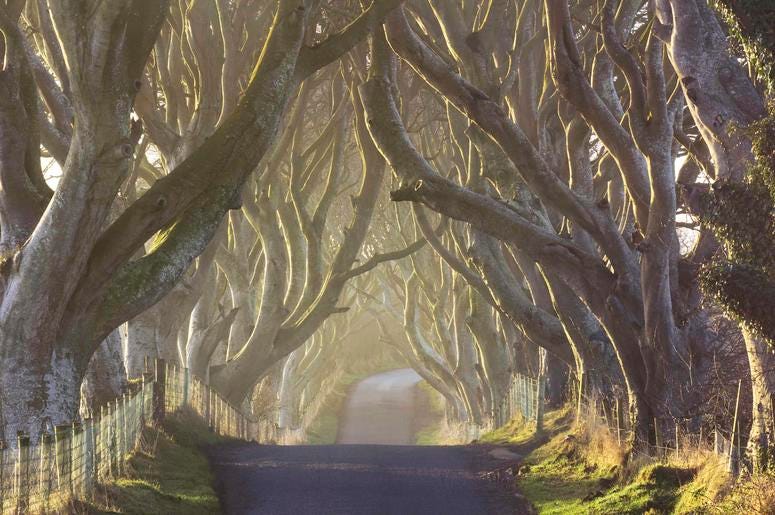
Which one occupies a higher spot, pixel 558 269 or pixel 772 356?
pixel 558 269

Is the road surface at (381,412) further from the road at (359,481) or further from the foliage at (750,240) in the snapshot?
the foliage at (750,240)

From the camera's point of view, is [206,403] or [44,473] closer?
[44,473]

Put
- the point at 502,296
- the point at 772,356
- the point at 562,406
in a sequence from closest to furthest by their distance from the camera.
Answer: the point at 772,356 → the point at 502,296 → the point at 562,406

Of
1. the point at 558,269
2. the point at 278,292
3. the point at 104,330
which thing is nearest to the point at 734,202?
the point at 558,269

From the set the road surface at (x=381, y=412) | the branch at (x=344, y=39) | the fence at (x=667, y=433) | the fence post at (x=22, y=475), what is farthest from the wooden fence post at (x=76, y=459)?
the road surface at (x=381, y=412)

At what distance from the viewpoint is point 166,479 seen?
43.0 feet

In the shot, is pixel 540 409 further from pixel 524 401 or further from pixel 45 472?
pixel 45 472

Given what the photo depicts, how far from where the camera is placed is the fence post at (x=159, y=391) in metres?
16.4

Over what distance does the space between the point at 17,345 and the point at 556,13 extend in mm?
7432

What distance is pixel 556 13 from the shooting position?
44.2ft

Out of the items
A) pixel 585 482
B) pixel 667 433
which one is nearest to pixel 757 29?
pixel 667 433

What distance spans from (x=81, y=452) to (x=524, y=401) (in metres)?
12.0

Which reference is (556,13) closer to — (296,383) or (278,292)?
(278,292)

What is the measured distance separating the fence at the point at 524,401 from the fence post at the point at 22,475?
10874mm
